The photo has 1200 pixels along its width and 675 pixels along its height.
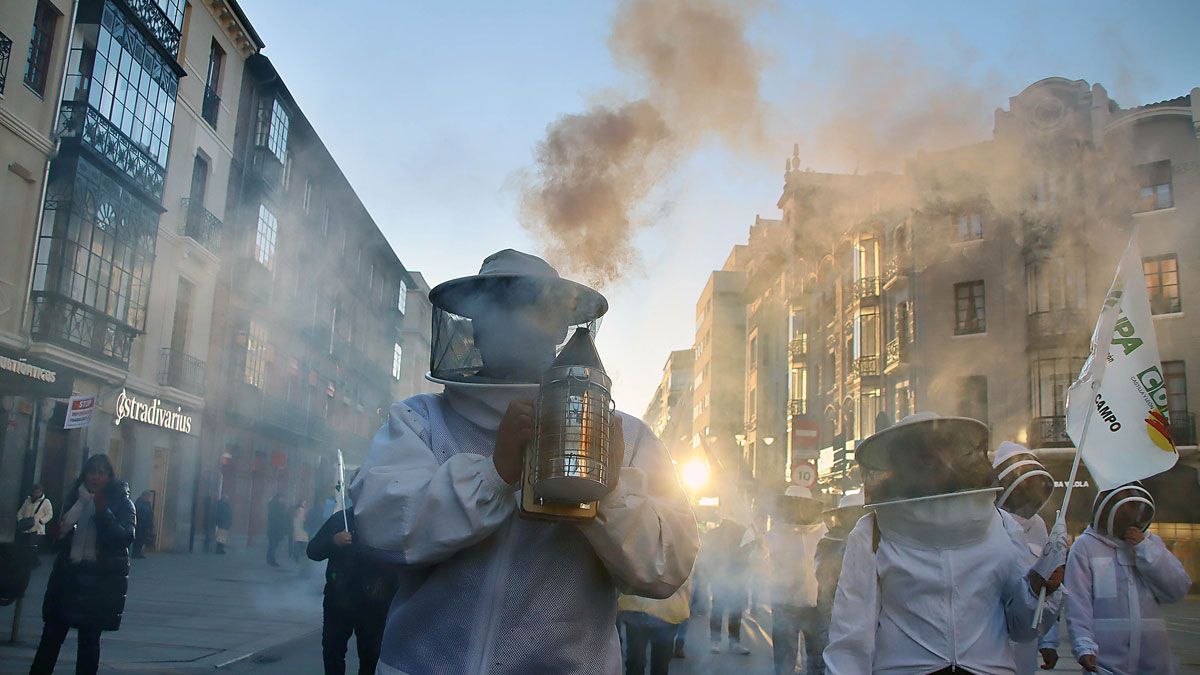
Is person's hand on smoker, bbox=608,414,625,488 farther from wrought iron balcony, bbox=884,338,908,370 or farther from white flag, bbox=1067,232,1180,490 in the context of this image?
wrought iron balcony, bbox=884,338,908,370

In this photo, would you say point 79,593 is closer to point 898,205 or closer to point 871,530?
point 871,530

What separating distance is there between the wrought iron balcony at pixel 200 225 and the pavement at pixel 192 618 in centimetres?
854

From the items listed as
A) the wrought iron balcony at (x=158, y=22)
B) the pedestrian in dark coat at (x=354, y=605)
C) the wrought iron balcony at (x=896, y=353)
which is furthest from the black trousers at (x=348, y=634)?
the wrought iron balcony at (x=896, y=353)

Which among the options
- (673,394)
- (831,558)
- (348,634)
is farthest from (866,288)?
(673,394)

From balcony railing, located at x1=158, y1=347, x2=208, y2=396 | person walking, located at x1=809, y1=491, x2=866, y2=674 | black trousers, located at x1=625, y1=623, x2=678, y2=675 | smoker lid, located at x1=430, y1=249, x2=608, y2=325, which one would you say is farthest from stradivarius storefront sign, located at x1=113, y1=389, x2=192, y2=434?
smoker lid, located at x1=430, y1=249, x2=608, y2=325

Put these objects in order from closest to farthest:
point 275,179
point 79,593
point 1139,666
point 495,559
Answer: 1. point 495,559
2. point 1139,666
3. point 79,593
4. point 275,179

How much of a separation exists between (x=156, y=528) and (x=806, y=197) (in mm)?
17422

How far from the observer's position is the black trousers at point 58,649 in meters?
5.71

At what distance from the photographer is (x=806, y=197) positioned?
23.6 m

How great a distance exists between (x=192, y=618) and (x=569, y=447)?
10.3 m

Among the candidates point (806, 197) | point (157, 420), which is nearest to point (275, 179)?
point (157, 420)

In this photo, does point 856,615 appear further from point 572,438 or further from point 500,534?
point 572,438

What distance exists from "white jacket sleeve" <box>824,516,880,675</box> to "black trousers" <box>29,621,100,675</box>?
184 inches

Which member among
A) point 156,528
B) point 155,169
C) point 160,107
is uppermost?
point 160,107
